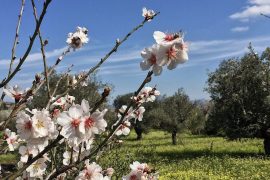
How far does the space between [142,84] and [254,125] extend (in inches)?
1034

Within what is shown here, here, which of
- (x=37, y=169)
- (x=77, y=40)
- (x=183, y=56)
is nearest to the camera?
(x=183, y=56)

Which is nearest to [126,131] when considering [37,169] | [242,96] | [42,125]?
[37,169]

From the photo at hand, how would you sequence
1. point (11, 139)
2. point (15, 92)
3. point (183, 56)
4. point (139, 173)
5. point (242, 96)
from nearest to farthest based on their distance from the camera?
point (183, 56) < point (15, 92) < point (139, 173) < point (11, 139) < point (242, 96)

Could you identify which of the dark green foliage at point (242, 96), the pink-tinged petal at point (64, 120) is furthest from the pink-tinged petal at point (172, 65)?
the dark green foliage at point (242, 96)

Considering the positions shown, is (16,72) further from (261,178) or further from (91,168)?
(261,178)

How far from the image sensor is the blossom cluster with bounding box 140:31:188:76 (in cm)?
223

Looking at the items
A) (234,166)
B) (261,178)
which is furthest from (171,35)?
(234,166)

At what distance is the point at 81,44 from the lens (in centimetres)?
393

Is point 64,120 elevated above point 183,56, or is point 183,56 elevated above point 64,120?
point 183,56

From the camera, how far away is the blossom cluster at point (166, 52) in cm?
223

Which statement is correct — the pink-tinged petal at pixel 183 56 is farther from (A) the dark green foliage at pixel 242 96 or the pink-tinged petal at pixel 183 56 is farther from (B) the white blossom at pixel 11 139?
(A) the dark green foliage at pixel 242 96

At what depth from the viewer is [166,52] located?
226cm

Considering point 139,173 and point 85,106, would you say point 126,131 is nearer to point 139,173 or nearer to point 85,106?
point 139,173

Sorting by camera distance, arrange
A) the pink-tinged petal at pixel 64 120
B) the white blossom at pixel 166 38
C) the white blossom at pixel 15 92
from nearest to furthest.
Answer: the white blossom at pixel 166 38, the pink-tinged petal at pixel 64 120, the white blossom at pixel 15 92
